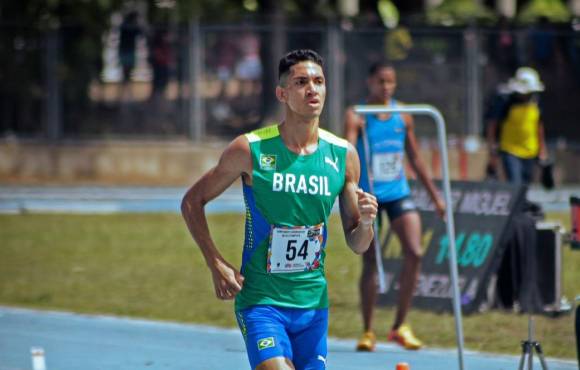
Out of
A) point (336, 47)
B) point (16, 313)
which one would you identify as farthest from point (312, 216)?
point (336, 47)

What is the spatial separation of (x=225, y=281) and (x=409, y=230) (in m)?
4.46

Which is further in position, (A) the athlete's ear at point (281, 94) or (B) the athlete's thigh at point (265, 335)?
(A) the athlete's ear at point (281, 94)

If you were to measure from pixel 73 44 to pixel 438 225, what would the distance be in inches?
621

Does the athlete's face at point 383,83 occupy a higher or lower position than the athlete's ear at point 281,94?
lower

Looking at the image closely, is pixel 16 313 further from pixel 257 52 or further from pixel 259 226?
pixel 257 52

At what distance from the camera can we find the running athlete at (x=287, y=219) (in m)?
6.56

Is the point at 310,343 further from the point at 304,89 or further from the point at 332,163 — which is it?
the point at 304,89

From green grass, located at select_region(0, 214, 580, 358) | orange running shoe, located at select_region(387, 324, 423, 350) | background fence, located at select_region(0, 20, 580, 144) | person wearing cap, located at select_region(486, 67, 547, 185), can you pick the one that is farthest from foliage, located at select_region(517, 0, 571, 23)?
orange running shoe, located at select_region(387, 324, 423, 350)

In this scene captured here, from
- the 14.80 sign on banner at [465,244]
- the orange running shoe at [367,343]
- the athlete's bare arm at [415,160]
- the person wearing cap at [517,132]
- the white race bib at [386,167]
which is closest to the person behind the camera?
the orange running shoe at [367,343]

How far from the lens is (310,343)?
6.61 metres

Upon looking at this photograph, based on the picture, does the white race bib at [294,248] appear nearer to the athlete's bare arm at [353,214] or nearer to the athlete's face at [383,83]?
the athlete's bare arm at [353,214]

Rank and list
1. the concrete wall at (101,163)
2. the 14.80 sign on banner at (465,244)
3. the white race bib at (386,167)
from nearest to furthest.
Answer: the white race bib at (386,167), the 14.80 sign on banner at (465,244), the concrete wall at (101,163)

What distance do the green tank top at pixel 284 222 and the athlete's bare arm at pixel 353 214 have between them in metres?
0.11

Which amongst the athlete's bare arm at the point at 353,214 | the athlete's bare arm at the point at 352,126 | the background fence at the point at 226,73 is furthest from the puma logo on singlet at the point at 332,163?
the background fence at the point at 226,73
